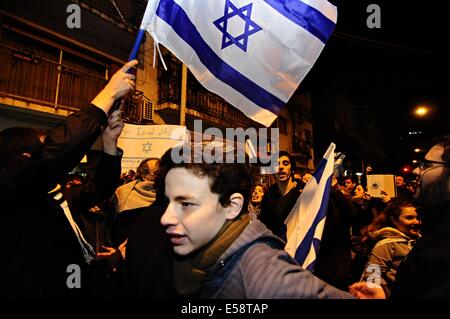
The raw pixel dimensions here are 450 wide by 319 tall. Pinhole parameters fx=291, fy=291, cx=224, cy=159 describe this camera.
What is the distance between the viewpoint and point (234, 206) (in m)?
1.38

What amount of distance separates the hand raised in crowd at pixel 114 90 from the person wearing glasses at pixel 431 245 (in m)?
1.55

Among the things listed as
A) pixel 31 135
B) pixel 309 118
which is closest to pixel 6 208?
pixel 31 135

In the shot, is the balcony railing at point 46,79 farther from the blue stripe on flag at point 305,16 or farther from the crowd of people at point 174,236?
the blue stripe on flag at point 305,16

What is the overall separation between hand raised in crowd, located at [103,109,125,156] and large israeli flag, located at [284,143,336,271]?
5.39 feet

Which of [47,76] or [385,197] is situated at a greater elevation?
[47,76]

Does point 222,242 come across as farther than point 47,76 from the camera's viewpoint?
No

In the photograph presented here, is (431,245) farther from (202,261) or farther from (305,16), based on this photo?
(305,16)

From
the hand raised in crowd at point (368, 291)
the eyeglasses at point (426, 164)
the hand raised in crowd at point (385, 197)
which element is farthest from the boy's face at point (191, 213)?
the hand raised in crowd at point (385, 197)

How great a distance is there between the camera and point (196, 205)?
1.30 meters

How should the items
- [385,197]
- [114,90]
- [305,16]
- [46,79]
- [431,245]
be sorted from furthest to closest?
[46,79] < [385,197] < [305,16] < [114,90] < [431,245]

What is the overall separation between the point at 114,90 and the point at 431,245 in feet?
6.07

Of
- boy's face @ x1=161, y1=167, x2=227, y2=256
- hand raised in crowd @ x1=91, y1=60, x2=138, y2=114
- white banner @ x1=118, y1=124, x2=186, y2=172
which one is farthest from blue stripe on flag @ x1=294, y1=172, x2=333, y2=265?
white banner @ x1=118, y1=124, x2=186, y2=172

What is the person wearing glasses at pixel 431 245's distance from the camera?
1.32 m

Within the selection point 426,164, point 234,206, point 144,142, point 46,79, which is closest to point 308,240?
point 426,164
